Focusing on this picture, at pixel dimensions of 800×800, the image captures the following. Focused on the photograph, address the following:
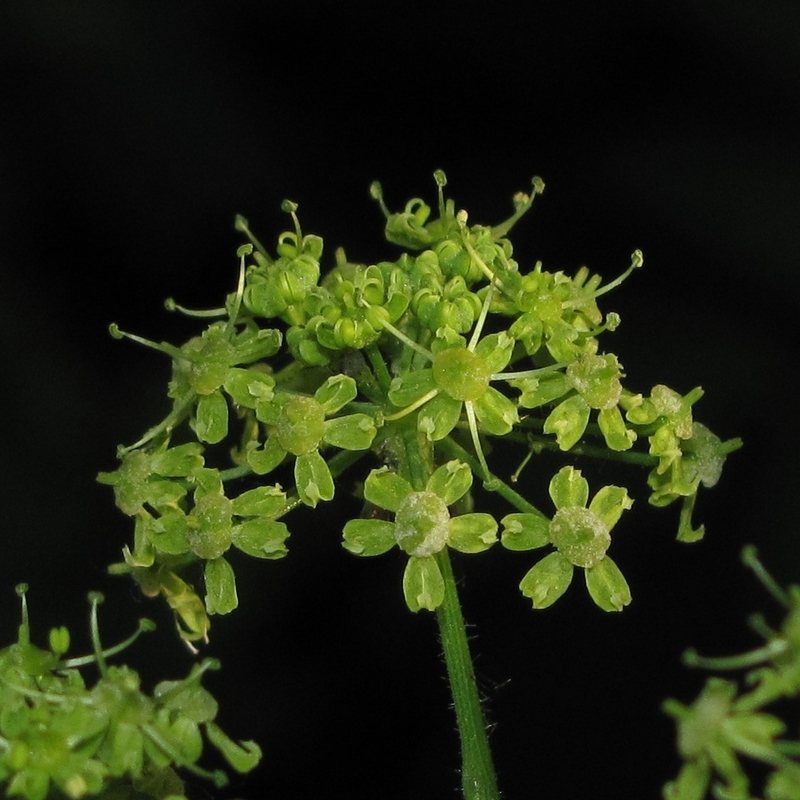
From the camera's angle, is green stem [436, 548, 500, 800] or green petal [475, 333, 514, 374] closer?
green stem [436, 548, 500, 800]

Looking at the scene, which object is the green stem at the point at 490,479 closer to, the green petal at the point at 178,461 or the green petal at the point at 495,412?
the green petal at the point at 495,412

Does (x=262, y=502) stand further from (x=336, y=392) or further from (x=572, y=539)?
(x=572, y=539)

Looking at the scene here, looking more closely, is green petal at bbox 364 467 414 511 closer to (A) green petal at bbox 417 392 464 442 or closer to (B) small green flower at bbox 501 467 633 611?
(A) green petal at bbox 417 392 464 442

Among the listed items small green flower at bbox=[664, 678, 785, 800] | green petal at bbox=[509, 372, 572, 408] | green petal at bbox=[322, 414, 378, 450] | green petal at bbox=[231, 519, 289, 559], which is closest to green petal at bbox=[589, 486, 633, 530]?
green petal at bbox=[509, 372, 572, 408]

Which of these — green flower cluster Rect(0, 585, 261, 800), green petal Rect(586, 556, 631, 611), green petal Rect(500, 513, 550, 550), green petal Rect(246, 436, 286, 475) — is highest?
green petal Rect(246, 436, 286, 475)

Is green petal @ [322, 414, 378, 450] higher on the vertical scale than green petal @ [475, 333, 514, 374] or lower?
lower

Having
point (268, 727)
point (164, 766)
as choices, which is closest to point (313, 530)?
point (268, 727)

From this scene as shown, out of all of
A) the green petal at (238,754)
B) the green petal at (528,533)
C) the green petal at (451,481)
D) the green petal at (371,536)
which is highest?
the green petal at (451,481)

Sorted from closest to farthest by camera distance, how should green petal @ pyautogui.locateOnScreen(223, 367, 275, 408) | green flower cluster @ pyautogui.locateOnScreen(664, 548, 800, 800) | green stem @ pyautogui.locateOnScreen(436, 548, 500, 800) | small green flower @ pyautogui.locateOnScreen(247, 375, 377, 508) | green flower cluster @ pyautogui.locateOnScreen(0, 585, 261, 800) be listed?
1. green flower cluster @ pyautogui.locateOnScreen(664, 548, 800, 800)
2. green flower cluster @ pyautogui.locateOnScreen(0, 585, 261, 800)
3. green stem @ pyautogui.locateOnScreen(436, 548, 500, 800)
4. small green flower @ pyautogui.locateOnScreen(247, 375, 377, 508)
5. green petal @ pyautogui.locateOnScreen(223, 367, 275, 408)

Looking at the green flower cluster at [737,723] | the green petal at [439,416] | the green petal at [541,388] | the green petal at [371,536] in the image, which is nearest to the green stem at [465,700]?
the green petal at [371,536]
